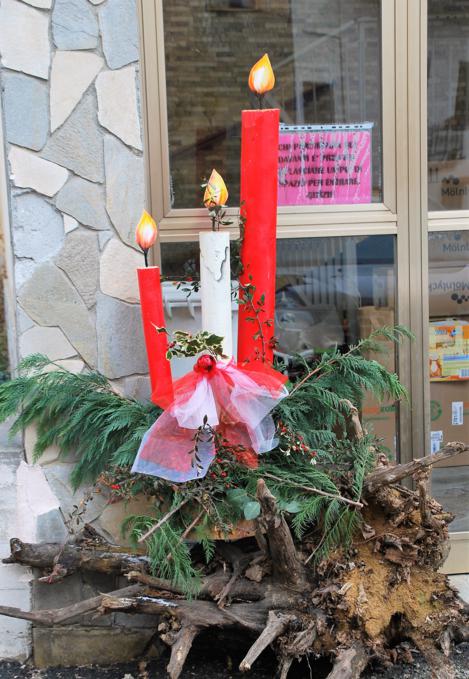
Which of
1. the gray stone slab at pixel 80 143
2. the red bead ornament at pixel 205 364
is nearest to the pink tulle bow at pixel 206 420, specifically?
the red bead ornament at pixel 205 364

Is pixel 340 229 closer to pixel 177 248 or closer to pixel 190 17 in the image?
pixel 177 248

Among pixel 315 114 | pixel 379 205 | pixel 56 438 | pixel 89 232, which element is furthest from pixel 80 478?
pixel 315 114

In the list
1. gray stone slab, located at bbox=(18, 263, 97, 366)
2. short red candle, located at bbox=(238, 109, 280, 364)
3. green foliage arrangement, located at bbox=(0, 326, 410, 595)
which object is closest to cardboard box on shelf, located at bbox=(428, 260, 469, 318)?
green foliage arrangement, located at bbox=(0, 326, 410, 595)

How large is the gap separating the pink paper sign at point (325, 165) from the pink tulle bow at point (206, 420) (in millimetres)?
1056

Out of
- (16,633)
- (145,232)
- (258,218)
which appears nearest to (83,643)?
(16,633)

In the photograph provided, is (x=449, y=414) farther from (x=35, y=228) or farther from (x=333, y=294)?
(x=35, y=228)

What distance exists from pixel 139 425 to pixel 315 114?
1.72 metres

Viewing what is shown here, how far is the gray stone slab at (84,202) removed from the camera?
116 inches

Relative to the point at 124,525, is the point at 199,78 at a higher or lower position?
higher

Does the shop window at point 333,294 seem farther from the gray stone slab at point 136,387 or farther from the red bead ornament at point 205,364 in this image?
the red bead ornament at point 205,364

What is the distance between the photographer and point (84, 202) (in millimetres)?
2971

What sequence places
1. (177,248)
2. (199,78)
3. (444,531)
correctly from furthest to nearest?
(199,78) < (177,248) < (444,531)

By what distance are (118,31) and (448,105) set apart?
1.72 metres

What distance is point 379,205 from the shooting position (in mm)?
3447
